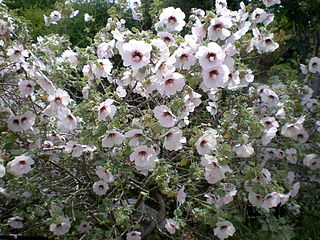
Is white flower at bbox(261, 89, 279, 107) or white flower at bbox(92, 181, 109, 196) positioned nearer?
white flower at bbox(92, 181, 109, 196)

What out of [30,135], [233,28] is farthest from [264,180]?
[30,135]

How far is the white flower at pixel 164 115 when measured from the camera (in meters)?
1.93

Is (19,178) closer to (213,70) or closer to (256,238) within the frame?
(213,70)

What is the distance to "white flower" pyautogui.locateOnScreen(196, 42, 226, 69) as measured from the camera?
1.79m

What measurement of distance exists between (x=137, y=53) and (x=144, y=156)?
1.96ft

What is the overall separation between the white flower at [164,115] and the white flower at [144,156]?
8.4 inches

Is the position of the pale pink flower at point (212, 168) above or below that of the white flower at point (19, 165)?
above

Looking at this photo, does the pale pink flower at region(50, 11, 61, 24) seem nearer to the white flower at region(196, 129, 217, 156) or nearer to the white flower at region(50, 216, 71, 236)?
the white flower at region(50, 216, 71, 236)

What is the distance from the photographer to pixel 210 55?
1814mm

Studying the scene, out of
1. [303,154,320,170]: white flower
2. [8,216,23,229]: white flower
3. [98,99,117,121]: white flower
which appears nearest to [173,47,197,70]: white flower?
[98,99,117,121]: white flower

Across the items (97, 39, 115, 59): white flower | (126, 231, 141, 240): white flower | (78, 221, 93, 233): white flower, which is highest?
(97, 39, 115, 59): white flower

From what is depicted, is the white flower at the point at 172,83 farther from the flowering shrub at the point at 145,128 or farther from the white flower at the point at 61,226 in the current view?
the white flower at the point at 61,226

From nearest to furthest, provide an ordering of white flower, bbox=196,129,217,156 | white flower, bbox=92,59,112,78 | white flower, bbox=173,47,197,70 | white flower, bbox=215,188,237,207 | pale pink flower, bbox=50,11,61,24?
white flower, bbox=173,47,197,70 < white flower, bbox=196,129,217,156 < white flower, bbox=92,59,112,78 < white flower, bbox=215,188,237,207 < pale pink flower, bbox=50,11,61,24

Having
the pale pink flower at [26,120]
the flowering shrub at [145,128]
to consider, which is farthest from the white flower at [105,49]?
the pale pink flower at [26,120]
